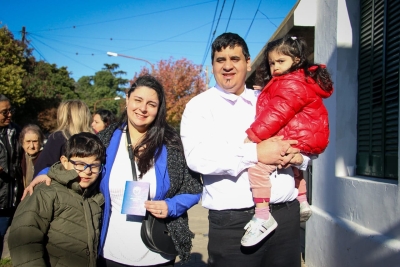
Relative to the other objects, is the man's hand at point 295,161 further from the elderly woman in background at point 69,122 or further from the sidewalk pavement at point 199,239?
the elderly woman in background at point 69,122

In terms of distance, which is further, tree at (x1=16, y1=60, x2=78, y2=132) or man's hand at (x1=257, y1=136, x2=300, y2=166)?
tree at (x1=16, y1=60, x2=78, y2=132)

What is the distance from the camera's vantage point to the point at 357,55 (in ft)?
15.2

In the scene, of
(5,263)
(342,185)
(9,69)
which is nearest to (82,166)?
(342,185)

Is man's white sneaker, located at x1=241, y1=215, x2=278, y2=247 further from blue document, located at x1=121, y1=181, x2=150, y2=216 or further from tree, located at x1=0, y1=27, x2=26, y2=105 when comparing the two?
tree, located at x1=0, y1=27, x2=26, y2=105

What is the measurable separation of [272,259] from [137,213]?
0.94 m

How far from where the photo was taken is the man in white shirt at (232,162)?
2.30 meters

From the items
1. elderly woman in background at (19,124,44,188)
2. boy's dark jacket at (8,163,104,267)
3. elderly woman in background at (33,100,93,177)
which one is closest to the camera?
boy's dark jacket at (8,163,104,267)

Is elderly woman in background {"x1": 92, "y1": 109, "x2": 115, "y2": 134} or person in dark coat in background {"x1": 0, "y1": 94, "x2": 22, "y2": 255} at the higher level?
elderly woman in background {"x1": 92, "y1": 109, "x2": 115, "y2": 134}

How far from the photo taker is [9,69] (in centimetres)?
2270

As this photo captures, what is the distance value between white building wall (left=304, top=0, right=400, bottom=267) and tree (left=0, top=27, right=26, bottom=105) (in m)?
21.7

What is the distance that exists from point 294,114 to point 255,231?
80cm

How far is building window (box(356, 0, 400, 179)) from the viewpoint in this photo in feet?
12.2

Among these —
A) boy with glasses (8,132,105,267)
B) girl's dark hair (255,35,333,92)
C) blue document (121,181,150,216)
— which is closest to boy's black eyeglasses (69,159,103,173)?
boy with glasses (8,132,105,267)

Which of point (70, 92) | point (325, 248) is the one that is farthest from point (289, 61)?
point (70, 92)
